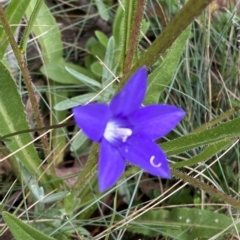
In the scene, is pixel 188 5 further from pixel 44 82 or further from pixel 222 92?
pixel 44 82

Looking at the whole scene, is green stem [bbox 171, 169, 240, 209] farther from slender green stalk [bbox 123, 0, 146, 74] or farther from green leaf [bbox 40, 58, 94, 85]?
green leaf [bbox 40, 58, 94, 85]

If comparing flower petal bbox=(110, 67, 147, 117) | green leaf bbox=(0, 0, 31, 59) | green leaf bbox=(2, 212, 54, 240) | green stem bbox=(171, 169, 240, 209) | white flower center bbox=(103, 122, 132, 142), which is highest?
green leaf bbox=(0, 0, 31, 59)

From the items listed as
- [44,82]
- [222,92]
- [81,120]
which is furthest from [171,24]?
[44,82]

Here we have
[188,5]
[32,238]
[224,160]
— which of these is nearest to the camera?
[188,5]

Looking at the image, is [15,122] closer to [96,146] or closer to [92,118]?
[96,146]

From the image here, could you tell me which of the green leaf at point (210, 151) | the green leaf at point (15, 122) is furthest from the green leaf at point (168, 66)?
the green leaf at point (15, 122)

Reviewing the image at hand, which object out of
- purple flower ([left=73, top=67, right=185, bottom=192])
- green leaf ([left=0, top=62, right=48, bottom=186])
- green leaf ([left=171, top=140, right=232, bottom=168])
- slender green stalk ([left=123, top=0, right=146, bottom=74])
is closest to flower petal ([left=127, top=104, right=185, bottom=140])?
purple flower ([left=73, top=67, right=185, bottom=192])

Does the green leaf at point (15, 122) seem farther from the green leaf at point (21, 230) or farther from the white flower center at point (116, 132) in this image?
the white flower center at point (116, 132)
